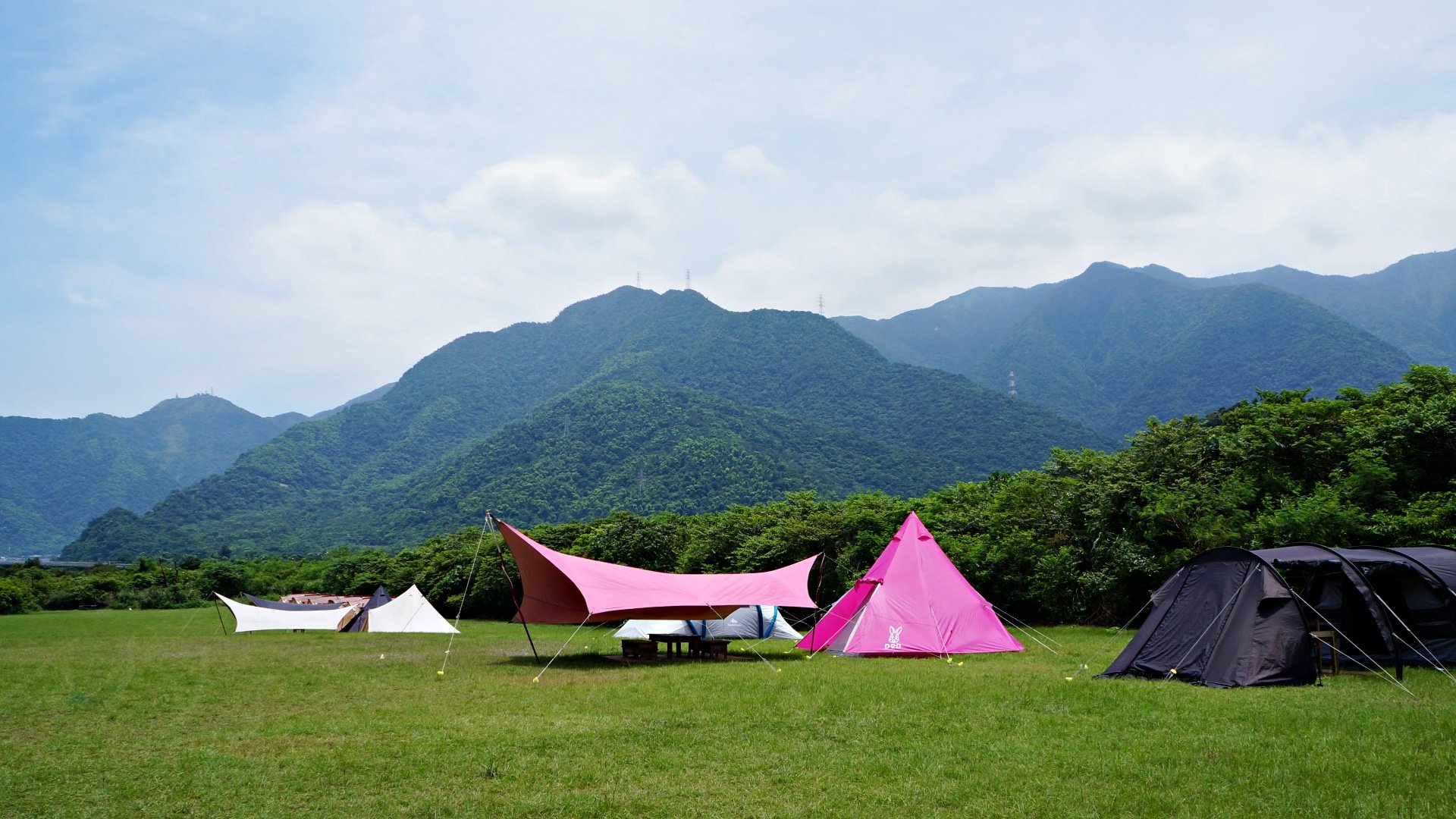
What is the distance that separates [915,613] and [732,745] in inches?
350

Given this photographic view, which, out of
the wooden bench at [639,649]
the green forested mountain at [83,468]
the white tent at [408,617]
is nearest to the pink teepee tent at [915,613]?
the wooden bench at [639,649]

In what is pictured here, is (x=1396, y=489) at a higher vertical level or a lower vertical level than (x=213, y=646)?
higher

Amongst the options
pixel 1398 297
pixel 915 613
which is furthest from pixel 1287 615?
pixel 1398 297

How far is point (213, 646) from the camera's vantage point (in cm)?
2139

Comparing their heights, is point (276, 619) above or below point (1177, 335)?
below

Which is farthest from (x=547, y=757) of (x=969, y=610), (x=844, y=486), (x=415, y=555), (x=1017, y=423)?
(x=1017, y=423)

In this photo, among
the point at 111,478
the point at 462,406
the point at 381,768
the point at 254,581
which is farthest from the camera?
the point at 111,478

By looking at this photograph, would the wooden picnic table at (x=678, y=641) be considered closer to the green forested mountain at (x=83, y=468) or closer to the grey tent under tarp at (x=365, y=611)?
the grey tent under tarp at (x=365, y=611)

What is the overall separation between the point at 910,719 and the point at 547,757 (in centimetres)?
370

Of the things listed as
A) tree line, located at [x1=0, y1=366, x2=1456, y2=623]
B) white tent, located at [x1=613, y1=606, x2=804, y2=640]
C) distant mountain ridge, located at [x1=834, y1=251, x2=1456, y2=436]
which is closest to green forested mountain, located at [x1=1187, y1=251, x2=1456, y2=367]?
distant mountain ridge, located at [x1=834, y1=251, x2=1456, y2=436]

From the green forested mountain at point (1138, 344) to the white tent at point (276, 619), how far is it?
91300mm

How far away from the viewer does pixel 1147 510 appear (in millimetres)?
20391

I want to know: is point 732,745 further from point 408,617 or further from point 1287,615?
point 408,617

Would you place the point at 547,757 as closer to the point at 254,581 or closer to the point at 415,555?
the point at 415,555
